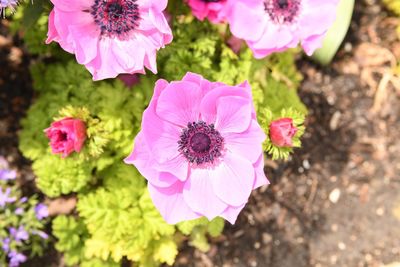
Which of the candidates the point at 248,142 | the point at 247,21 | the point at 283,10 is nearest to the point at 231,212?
the point at 248,142

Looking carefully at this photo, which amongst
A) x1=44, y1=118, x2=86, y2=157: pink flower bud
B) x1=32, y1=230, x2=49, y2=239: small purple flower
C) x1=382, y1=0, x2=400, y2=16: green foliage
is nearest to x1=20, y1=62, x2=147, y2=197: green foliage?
x1=44, y1=118, x2=86, y2=157: pink flower bud

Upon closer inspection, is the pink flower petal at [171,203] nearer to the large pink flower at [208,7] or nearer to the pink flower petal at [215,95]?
the pink flower petal at [215,95]

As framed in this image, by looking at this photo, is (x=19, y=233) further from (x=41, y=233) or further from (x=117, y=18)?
(x=117, y=18)

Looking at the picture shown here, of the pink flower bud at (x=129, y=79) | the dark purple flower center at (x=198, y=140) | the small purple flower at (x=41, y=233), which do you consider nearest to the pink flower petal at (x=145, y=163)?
the dark purple flower center at (x=198, y=140)

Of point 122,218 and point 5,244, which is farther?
point 5,244

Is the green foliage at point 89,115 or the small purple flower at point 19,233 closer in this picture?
the green foliage at point 89,115
